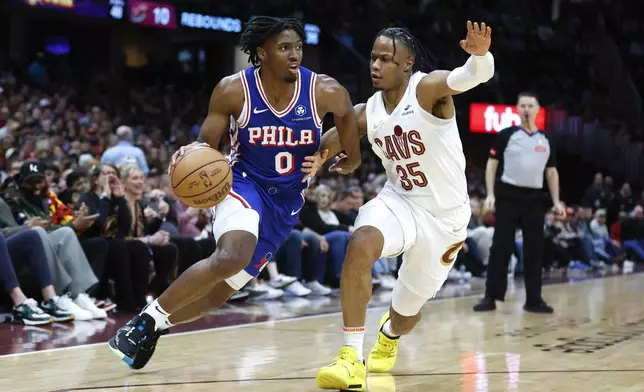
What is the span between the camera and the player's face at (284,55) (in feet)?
14.0

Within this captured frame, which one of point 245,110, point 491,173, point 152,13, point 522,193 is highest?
point 152,13

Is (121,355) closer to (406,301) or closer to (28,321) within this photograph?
(406,301)

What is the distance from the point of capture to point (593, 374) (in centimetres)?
441

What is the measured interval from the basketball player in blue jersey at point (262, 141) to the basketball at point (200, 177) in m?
0.17

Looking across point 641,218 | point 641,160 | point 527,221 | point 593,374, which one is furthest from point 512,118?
point 593,374

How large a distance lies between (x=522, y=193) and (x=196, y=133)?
30.1 ft

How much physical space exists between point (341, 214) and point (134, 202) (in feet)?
10.6

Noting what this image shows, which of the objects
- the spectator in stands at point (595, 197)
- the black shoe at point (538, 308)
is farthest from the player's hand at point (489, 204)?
the spectator in stands at point (595, 197)

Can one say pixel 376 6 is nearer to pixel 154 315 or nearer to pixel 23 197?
pixel 23 197

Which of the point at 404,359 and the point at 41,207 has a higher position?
the point at 41,207

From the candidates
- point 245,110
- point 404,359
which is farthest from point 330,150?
point 404,359

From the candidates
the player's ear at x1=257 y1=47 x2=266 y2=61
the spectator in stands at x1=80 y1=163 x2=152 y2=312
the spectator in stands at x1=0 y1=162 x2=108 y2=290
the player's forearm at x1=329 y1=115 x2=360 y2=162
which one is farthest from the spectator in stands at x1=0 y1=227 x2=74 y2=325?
the player's forearm at x1=329 y1=115 x2=360 y2=162

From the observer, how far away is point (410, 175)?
14.3ft

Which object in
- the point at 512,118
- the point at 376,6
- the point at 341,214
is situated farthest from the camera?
the point at 376,6
